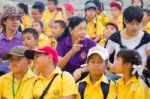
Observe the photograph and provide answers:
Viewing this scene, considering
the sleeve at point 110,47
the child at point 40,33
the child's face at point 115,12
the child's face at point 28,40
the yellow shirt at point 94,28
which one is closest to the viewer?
the sleeve at point 110,47

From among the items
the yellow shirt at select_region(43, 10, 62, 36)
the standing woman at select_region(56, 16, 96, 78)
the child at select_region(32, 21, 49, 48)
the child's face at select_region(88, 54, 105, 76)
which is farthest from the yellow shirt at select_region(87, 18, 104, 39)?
the child's face at select_region(88, 54, 105, 76)

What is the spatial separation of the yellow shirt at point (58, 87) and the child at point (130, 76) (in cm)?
48

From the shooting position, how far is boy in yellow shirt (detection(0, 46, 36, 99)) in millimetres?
5219

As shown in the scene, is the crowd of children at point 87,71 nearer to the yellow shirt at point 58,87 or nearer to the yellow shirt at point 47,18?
the yellow shirt at point 58,87

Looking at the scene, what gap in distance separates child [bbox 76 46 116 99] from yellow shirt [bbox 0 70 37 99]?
20.1 inches

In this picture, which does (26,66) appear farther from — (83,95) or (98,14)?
(98,14)

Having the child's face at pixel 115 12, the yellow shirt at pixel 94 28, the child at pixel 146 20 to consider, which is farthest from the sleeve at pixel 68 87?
the child's face at pixel 115 12

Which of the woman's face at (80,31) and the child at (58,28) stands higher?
the woman's face at (80,31)

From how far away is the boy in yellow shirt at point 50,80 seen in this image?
503 cm

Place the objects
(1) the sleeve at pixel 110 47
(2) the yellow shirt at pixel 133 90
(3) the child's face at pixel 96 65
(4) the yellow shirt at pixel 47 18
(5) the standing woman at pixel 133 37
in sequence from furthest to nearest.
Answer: (4) the yellow shirt at pixel 47 18, (1) the sleeve at pixel 110 47, (5) the standing woman at pixel 133 37, (3) the child's face at pixel 96 65, (2) the yellow shirt at pixel 133 90

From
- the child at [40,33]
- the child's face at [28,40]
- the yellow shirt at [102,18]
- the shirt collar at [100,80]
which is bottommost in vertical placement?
the shirt collar at [100,80]

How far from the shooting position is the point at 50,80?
5.09 metres

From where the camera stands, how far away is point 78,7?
→ 13.6m

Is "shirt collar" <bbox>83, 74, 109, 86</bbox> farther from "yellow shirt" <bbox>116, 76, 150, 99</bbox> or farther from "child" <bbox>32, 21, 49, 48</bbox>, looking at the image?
"child" <bbox>32, 21, 49, 48</bbox>
